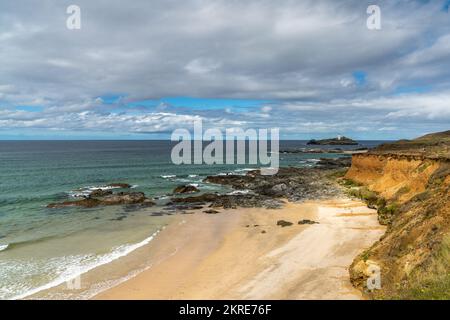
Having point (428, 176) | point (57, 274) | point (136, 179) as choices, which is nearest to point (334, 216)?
point (428, 176)

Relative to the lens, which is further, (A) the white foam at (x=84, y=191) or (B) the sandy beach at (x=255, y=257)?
(A) the white foam at (x=84, y=191)

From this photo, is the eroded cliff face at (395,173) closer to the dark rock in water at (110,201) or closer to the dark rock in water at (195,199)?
the dark rock in water at (195,199)

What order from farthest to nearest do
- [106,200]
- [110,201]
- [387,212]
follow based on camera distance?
[106,200], [110,201], [387,212]

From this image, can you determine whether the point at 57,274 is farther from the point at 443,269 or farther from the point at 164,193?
the point at 164,193

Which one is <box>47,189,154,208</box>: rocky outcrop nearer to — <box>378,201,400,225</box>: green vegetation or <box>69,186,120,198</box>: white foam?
<box>69,186,120,198</box>: white foam

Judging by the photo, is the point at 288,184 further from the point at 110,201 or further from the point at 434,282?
the point at 434,282

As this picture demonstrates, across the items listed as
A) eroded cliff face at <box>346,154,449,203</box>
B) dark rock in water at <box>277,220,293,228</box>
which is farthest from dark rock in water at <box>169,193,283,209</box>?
eroded cliff face at <box>346,154,449,203</box>

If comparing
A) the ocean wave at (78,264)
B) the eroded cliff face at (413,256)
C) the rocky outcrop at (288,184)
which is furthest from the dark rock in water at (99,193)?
the eroded cliff face at (413,256)

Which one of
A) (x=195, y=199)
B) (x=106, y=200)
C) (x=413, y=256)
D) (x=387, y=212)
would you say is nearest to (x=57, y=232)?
(x=106, y=200)
